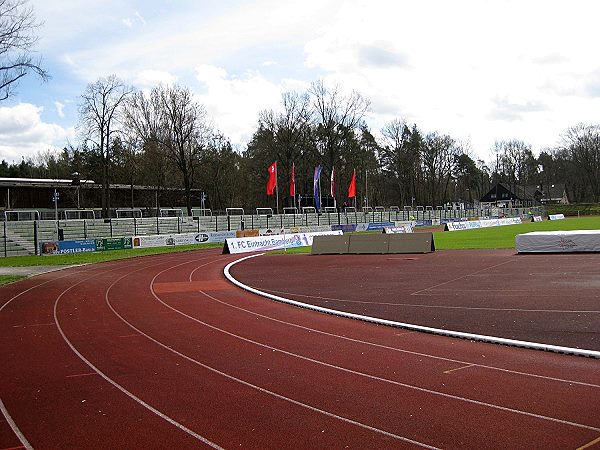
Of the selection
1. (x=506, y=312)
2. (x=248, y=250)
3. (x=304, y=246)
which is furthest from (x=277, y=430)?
(x=304, y=246)

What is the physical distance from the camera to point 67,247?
1528 inches

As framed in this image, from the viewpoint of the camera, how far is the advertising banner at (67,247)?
3778 cm

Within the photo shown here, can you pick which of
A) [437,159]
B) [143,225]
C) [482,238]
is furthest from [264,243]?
[437,159]

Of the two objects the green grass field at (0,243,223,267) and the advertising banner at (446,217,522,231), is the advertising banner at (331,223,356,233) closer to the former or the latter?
the advertising banner at (446,217,522,231)

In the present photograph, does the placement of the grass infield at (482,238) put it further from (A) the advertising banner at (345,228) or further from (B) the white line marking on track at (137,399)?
(B) the white line marking on track at (137,399)

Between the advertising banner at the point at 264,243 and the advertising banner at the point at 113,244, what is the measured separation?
29.0 ft

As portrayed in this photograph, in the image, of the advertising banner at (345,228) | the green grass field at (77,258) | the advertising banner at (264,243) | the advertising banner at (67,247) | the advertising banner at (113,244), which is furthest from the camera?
the advertising banner at (345,228)

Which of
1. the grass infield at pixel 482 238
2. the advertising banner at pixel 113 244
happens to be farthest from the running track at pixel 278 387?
the advertising banner at pixel 113 244

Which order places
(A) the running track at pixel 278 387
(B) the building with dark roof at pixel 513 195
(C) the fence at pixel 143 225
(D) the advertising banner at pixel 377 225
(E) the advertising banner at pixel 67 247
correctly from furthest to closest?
(B) the building with dark roof at pixel 513 195, (D) the advertising banner at pixel 377 225, (C) the fence at pixel 143 225, (E) the advertising banner at pixel 67 247, (A) the running track at pixel 278 387

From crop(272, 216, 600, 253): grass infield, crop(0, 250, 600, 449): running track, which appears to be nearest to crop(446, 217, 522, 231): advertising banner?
crop(272, 216, 600, 253): grass infield

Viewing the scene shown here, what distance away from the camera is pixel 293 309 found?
47.9 feet

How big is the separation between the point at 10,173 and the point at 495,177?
110 metres

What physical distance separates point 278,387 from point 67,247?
1380 inches

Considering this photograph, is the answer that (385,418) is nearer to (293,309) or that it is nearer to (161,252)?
(293,309)
